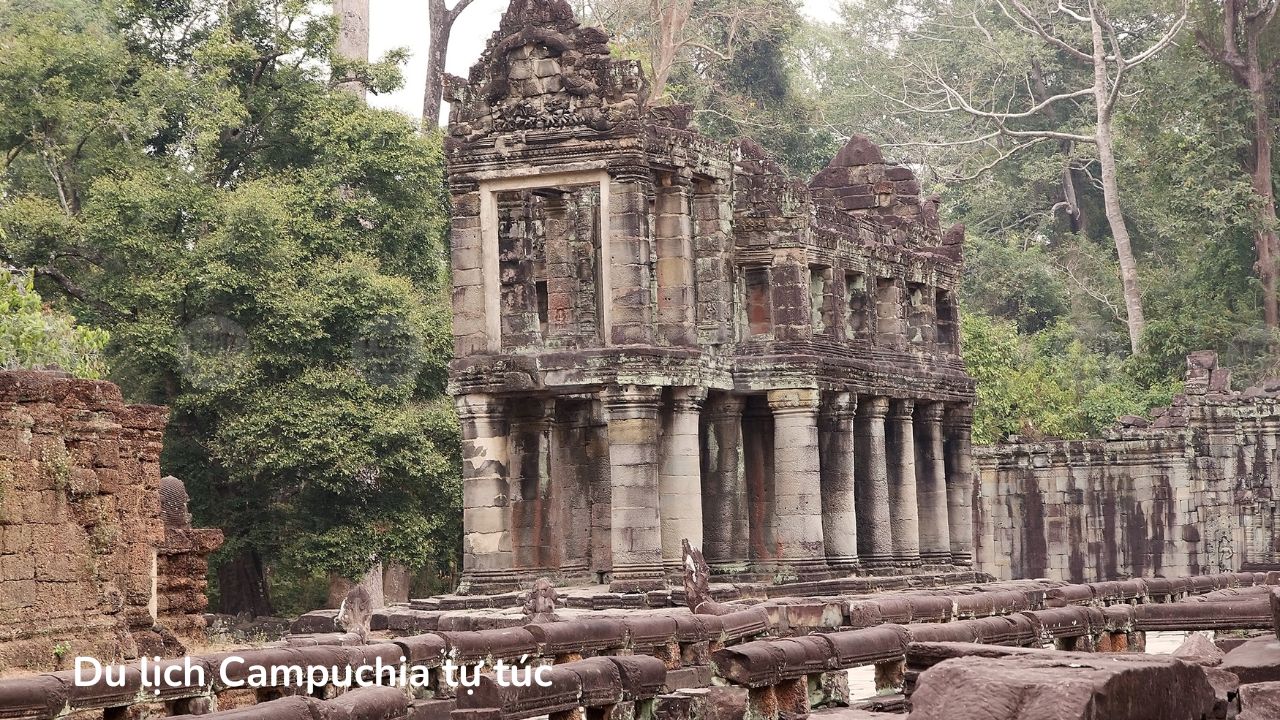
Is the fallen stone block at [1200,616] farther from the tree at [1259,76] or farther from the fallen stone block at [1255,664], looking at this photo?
the tree at [1259,76]

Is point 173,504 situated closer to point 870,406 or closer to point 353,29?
point 870,406

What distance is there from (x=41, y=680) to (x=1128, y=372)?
41.3m

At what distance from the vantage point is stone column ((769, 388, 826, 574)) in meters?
26.6

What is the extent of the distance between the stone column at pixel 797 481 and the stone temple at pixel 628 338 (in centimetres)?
3

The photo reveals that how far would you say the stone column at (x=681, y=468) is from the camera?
25141 mm

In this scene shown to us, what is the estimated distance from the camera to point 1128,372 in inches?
1945

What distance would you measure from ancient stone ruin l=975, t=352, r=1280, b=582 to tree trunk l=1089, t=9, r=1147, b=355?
1166 cm

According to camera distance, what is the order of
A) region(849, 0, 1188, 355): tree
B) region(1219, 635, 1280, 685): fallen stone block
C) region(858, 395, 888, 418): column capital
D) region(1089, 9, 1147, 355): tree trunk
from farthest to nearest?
region(849, 0, 1188, 355): tree, region(1089, 9, 1147, 355): tree trunk, region(858, 395, 888, 418): column capital, region(1219, 635, 1280, 685): fallen stone block

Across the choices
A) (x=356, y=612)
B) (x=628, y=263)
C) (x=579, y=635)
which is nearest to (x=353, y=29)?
(x=628, y=263)

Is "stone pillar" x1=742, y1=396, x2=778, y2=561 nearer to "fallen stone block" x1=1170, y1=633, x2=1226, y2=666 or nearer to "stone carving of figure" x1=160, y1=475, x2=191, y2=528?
"stone carving of figure" x1=160, y1=475, x2=191, y2=528

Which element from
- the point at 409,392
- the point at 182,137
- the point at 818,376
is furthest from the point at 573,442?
A: the point at 182,137

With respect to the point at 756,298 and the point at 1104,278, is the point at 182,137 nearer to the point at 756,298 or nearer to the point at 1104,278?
the point at 756,298

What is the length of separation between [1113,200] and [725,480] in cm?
2897

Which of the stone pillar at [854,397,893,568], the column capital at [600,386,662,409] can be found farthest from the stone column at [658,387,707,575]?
the stone pillar at [854,397,893,568]
